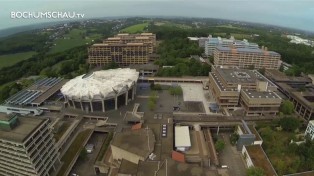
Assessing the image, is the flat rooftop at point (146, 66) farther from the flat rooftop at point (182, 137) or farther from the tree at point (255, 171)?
the tree at point (255, 171)

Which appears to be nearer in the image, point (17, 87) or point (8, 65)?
point (17, 87)

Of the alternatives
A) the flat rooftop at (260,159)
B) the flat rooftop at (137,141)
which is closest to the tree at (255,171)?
the flat rooftop at (260,159)

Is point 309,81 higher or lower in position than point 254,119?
higher

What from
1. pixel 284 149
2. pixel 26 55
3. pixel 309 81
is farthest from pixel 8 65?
pixel 309 81

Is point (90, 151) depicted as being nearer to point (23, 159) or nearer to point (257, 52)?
point (23, 159)

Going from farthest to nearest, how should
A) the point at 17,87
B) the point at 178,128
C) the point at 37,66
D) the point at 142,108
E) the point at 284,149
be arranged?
the point at 37,66, the point at 17,87, the point at 142,108, the point at 178,128, the point at 284,149

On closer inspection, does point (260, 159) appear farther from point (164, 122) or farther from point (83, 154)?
point (83, 154)

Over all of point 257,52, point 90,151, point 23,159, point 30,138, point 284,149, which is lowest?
point 90,151

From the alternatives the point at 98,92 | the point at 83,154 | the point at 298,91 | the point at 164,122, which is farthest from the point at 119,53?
the point at 298,91
